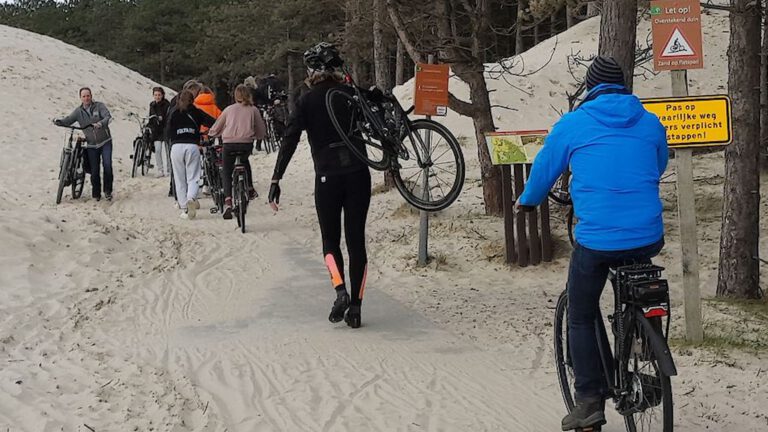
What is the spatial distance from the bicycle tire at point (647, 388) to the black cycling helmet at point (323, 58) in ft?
11.6

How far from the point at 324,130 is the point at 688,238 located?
9.40 feet

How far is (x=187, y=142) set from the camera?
38.7ft

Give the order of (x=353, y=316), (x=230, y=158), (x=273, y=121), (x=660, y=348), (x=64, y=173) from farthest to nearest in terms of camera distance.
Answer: (x=273, y=121) → (x=64, y=173) → (x=230, y=158) → (x=353, y=316) → (x=660, y=348)

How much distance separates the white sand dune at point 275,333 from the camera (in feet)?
15.3

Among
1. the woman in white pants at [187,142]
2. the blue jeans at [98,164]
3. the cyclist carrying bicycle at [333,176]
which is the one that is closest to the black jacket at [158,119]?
the blue jeans at [98,164]

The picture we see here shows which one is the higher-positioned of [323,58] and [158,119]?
[158,119]

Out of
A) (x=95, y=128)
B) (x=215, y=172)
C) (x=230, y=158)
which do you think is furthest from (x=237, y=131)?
(x=95, y=128)

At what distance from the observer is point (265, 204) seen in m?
13.6

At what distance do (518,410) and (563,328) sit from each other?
60 cm

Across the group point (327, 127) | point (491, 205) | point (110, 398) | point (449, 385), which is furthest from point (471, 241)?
point (110, 398)

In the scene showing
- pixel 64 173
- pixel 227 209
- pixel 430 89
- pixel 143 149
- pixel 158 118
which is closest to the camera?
pixel 430 89

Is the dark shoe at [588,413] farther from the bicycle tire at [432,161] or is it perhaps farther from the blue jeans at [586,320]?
the bicycle tire at [432,161]

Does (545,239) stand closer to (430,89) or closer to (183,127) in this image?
(430,89)

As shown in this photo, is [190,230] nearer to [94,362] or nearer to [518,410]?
[94,362]
